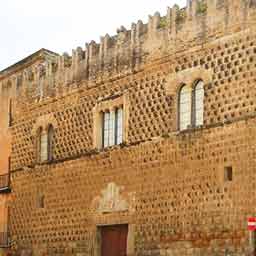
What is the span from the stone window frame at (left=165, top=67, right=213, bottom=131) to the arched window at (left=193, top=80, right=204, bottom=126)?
0.19ft

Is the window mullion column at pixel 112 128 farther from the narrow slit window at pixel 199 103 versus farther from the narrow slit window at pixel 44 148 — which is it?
the narrow slit window at pixel 44 148

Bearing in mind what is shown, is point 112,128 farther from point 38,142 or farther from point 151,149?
point 38,142

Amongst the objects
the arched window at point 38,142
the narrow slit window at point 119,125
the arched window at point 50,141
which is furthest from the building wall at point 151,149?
the narrow slit window at point 119,125

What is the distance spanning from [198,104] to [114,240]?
5053 mm

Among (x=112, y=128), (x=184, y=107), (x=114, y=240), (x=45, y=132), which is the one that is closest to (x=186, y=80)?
(x=184, y=107)

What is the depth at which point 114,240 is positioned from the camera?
21391 mm

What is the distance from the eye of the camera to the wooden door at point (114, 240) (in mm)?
21016

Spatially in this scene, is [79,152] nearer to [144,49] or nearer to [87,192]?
[87,192]

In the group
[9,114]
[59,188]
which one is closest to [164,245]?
[59,188]

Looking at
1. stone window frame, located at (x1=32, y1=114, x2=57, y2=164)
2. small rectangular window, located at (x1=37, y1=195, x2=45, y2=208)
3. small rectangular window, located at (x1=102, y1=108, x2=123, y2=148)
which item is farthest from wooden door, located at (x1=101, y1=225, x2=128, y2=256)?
stone window frame, located at (x1=32, y1=114, x2=57, y2=164)

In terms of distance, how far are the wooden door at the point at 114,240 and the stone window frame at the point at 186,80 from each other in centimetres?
372

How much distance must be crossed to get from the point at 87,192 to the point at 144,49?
189 inches

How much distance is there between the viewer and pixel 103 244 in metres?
21.8

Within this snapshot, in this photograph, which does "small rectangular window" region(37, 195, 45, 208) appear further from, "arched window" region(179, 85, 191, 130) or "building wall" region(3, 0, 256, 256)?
"arched window" region(179, 85, 191, 130)
